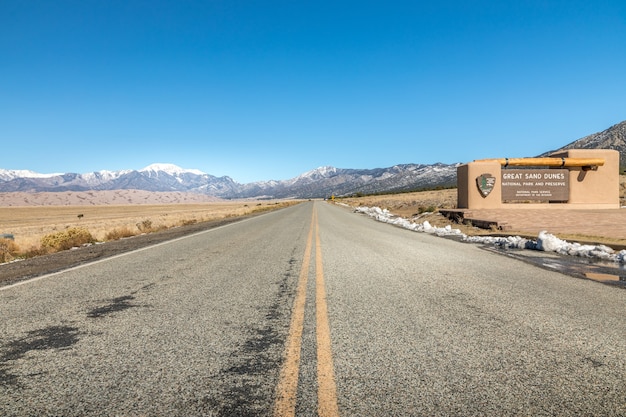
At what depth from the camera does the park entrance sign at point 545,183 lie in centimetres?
2506

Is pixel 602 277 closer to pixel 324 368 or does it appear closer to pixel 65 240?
pixel 324 368

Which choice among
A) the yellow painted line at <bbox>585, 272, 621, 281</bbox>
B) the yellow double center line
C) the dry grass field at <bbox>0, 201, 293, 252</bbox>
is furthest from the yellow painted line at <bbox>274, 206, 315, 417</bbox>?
the dry grass field at <bbox>0, 201, 293, 252</bbox>

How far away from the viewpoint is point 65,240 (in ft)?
47.9

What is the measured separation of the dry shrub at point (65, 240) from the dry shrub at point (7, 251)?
0.85 m

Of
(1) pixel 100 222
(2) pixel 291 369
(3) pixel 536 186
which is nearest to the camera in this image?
(2) pixel 291 369

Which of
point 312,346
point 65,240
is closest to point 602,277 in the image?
point 312,346

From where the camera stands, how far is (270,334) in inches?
157

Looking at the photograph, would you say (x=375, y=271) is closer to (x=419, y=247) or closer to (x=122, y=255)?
(x=419, y=247)

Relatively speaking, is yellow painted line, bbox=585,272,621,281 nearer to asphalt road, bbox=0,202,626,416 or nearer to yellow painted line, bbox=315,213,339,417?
asphalt road, bbox=0,202,626,416

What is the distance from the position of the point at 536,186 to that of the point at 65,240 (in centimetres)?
2730

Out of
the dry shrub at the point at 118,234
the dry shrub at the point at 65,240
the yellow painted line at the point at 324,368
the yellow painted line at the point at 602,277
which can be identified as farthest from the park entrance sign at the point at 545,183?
the yellow painted line at the point at 324,368

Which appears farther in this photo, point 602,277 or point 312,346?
point 602,277

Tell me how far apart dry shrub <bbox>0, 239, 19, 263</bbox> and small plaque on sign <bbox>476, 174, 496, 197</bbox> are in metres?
24.7

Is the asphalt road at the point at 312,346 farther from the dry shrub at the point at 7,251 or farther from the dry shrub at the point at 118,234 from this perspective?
the dry shrub at the point at 118,234
